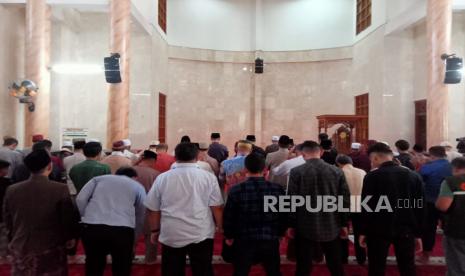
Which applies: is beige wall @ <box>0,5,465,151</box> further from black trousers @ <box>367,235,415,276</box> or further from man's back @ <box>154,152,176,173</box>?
black trousers @ <box>367,235,415,276</box>

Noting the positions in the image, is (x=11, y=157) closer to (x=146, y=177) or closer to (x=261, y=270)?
(x=146, y=177)

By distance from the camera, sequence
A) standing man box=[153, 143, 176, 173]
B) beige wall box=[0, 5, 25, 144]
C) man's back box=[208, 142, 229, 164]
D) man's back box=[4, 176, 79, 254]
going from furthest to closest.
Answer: beige wall box=[0, 5, 25, 144] → man's back box=[208, 142, 229, 164] → standing man box=[153, 143, 176, 173] → man's back box=[4, 176, 79, 254]

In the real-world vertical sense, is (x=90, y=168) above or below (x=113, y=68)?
below

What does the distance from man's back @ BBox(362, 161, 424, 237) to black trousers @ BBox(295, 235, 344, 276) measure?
0.40 m

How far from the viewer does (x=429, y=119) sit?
10.0 m

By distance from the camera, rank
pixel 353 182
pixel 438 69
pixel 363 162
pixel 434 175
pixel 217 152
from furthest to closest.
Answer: pixel 438 69, pixel 217 152, pixel 363 162, pixel 434 175, pixel 353 182

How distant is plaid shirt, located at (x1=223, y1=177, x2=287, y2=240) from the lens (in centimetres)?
336

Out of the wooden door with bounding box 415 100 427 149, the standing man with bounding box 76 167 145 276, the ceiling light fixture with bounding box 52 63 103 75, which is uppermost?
the ceiling light fixture with bounding box 52 63 103 75

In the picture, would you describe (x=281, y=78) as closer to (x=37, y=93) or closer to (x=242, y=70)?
(x=242, y=70)

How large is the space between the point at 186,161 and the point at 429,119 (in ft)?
27.3

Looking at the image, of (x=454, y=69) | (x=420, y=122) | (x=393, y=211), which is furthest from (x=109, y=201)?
(x=420, y=122)

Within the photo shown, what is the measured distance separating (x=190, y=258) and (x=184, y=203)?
1.54 feet

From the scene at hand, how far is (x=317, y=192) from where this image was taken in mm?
3689

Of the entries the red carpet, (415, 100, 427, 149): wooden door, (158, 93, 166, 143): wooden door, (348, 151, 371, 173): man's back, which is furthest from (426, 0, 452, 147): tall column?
(158, 93, 166, 143): wooden door
